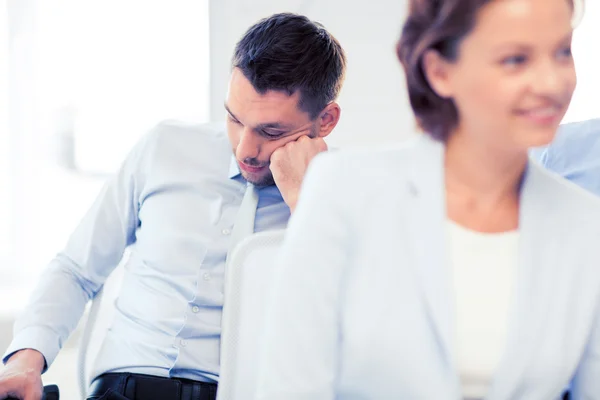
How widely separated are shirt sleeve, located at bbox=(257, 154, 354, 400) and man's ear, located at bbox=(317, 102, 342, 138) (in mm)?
783

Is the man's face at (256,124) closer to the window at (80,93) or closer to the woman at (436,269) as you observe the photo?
the woman at (436,269)

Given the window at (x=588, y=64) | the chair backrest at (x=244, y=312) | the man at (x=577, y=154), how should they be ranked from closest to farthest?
1. the chair backrest at (x=244, y=312)
2. the man at (x=577, y=154)
3. the window at (x=588, y=64)

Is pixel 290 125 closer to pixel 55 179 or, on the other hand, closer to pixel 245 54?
pixel 245 54

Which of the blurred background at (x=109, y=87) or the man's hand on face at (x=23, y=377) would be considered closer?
the man's hand on face at (x=23, y=377)

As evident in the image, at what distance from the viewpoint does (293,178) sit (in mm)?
1685

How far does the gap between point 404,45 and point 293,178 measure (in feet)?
1.94

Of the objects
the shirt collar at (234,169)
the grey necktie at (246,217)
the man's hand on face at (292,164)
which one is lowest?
the grey necktie at (246,217)

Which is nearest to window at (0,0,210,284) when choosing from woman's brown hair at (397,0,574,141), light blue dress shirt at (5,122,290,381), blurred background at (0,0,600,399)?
blurred background at (0,0,600,399)

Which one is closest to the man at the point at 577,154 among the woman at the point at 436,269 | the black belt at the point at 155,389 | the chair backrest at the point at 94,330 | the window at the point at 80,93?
the woman at the point at 436,269

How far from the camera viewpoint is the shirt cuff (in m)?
1.67

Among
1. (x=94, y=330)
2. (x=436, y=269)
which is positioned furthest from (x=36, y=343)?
(x=436, y=269)

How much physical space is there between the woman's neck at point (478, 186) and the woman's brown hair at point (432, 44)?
0.12 ft

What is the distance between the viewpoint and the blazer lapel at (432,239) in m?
1.11

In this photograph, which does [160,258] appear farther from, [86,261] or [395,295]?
[395,295]
